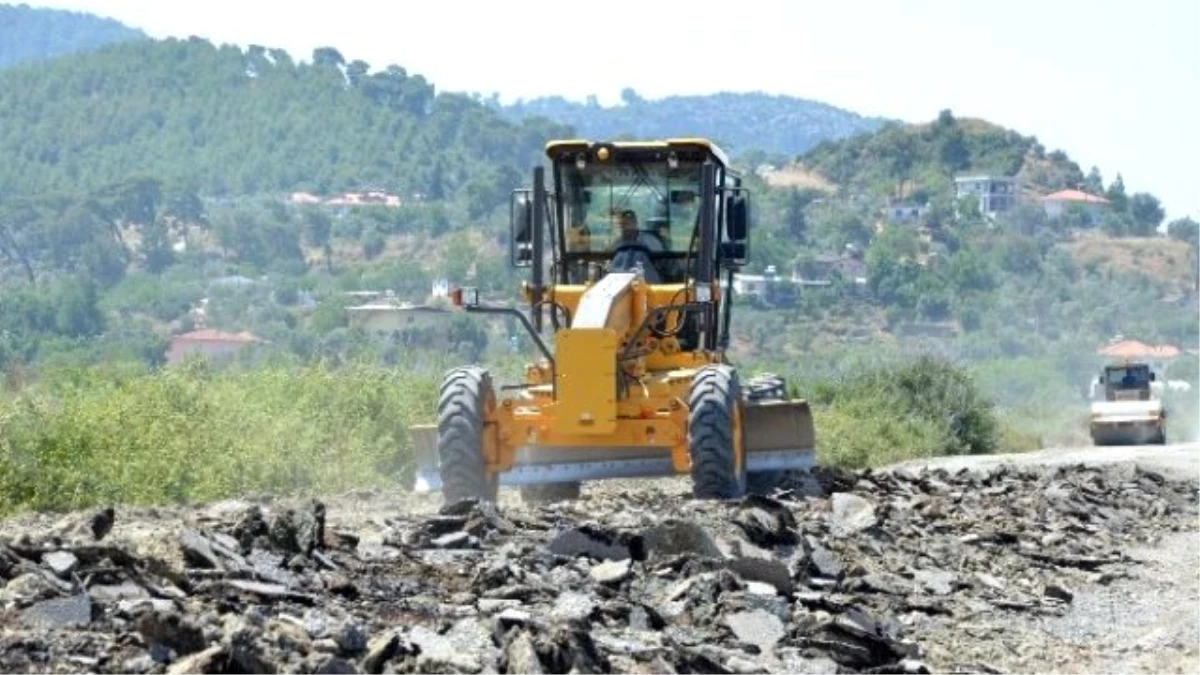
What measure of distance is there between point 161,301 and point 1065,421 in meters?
62.7

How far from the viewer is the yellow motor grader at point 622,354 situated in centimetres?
1898

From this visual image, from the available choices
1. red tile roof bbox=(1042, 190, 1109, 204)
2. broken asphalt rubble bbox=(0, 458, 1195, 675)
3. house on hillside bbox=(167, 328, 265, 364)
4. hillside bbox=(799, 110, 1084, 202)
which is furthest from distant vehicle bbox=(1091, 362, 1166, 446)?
hillside bbox=(799, 110, 1084, 202)

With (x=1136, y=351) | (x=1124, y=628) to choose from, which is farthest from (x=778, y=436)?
(x=1136, y=351)

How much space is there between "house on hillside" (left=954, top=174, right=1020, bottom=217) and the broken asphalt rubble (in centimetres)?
15915

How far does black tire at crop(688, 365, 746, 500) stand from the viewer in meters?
18.7

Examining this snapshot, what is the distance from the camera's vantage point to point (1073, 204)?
177 metres

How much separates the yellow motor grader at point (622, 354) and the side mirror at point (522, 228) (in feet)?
0.04

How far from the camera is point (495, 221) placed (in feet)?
519

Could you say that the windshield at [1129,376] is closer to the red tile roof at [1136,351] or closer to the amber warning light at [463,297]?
the amber warning light at [463,297]

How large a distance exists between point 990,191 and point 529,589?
168 metres

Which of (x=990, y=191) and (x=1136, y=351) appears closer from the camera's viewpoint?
(x=1136, y=351)

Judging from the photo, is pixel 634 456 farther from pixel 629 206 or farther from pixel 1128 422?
pixel 1128 422

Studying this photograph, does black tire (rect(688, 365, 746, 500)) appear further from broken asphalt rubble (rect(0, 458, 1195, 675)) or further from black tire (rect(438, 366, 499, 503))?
black tire (rect(438, 366, 499, 503))

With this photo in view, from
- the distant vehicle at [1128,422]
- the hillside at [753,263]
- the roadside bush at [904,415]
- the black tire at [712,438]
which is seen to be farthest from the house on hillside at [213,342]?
the black tire at [712,438]
